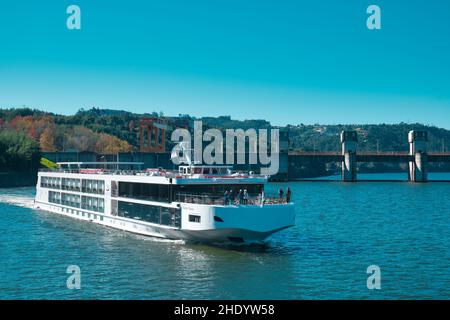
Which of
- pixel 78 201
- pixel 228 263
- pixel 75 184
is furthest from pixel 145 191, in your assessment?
pixel 75 184

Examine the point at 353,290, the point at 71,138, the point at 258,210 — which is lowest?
the point at 353,290

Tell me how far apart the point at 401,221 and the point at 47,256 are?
40973 mm

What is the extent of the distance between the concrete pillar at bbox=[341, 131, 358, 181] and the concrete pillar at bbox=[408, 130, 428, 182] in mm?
18113

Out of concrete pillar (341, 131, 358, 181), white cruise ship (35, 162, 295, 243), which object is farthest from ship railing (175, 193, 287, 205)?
concrete pillar (341, 131, 358, 181)

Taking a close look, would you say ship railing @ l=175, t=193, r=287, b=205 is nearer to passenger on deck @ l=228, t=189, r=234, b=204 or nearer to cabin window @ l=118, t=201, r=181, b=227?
passenger on deck @ l=228, t=189, r=234, b=204

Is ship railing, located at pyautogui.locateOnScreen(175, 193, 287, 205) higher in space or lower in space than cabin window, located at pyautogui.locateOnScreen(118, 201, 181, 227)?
higher

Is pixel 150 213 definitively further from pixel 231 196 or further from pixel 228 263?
pixel 228 263

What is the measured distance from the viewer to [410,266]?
36812mm

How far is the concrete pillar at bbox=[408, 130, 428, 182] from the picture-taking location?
166675 millimetres

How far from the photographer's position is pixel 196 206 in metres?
40.0

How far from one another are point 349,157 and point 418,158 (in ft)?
69.2

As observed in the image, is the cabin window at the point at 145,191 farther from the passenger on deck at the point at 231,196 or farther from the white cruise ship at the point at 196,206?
the passenger on deck at the point at 231,196
